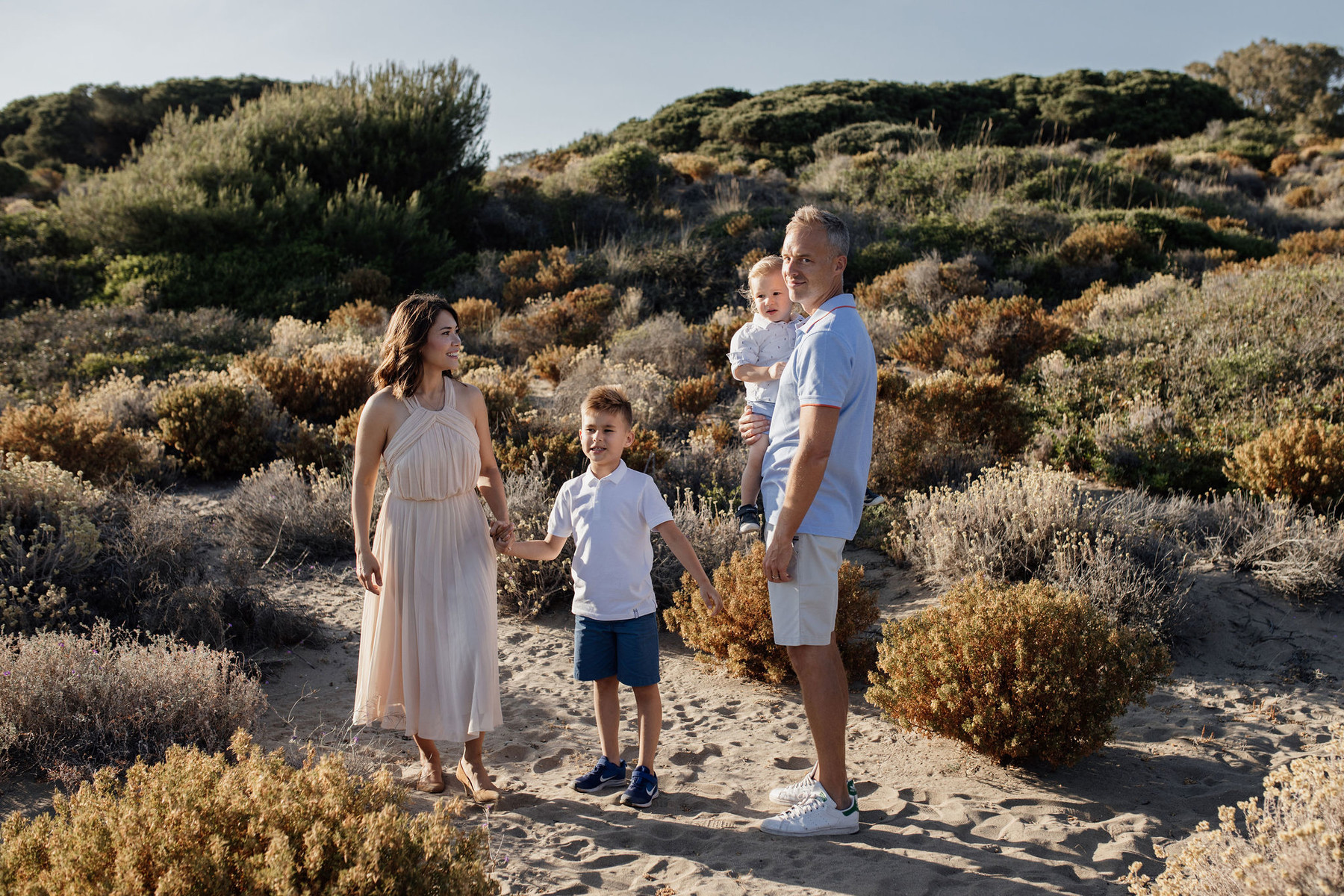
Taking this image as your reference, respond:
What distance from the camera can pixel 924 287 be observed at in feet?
38.7

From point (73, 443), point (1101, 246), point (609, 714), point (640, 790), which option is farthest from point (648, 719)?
point (1101, 246)

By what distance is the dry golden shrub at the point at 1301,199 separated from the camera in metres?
17.8

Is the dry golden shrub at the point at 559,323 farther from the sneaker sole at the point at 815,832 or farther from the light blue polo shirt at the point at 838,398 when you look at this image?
the sneaker sole at the point at 815,832

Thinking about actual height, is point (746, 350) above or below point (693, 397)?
above

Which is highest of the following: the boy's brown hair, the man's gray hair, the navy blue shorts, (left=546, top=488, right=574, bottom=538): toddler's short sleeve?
the man's gray hair

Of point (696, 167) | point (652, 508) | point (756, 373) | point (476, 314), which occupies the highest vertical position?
point (696, 167)

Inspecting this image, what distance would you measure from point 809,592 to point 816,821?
2.88ft

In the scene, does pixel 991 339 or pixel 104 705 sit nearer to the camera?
pixel 104 705

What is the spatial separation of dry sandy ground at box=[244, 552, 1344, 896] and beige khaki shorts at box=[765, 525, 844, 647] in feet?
2.55

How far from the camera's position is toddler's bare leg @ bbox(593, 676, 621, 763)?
126 inches

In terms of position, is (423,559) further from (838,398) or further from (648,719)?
(838,398)

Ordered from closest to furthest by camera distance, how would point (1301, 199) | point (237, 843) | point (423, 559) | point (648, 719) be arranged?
point (237, 843) < point (423, 559) < point (648, 719) < point (1301, 199)

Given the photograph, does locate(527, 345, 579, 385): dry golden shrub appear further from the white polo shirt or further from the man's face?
the man's face

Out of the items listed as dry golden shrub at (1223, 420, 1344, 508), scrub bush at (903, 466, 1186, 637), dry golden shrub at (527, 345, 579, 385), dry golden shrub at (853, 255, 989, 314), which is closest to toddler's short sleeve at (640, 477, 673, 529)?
scrub bush at (903, 466, 1186, 637)
